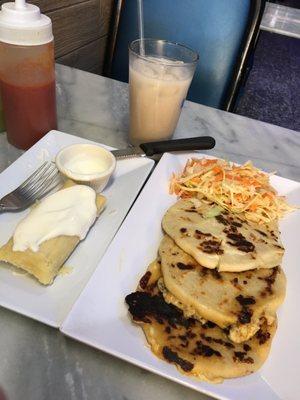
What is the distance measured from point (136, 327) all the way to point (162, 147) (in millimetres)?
739

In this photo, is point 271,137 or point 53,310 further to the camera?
point 271,137

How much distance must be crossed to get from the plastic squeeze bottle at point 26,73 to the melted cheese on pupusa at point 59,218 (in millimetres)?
410

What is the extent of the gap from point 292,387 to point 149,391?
0.96 feet

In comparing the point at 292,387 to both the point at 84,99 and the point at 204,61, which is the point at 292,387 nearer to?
the point at 84,99

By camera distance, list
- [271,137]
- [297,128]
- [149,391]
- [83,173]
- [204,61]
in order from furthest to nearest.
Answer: [297,128] < [204,61] < [271,137] < [83,173] < [149,391]

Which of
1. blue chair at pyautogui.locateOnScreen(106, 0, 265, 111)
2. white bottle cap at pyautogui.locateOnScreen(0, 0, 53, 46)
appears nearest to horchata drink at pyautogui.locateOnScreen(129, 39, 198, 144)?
white bottle cap at pyautogui.locateOnScreen(0, 0, 53, 46)

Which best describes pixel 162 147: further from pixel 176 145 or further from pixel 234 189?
pixel 234 189

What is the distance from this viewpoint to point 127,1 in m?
2.30

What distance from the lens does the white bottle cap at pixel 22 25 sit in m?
1.08

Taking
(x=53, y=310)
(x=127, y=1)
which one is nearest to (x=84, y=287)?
(x=53, y=310)

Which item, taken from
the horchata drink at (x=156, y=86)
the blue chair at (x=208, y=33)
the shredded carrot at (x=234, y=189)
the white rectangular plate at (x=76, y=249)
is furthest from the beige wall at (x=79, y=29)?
the shredded carrot at (x=234, y=189)

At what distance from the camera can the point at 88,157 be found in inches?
49.9

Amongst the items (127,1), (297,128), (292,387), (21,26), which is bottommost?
(297,128)

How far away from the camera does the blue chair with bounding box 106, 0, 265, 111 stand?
2131 millimetres
